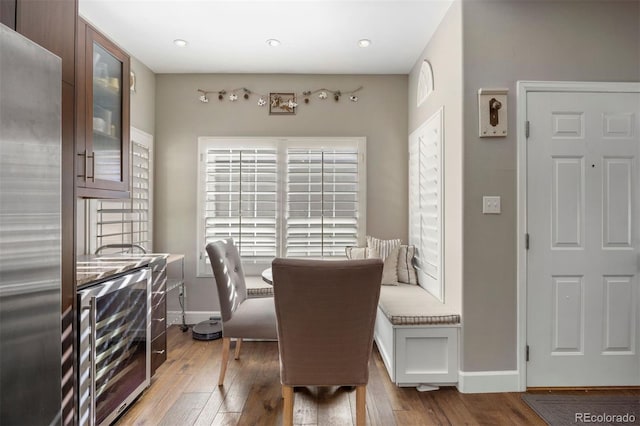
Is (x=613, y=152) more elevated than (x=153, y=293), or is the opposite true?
(x=613, y=152)

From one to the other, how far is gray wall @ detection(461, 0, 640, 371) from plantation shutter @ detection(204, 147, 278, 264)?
2.04m

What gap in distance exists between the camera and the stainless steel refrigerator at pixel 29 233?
2.92 ft

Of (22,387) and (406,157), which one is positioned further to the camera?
(406,157)

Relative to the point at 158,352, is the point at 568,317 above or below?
above

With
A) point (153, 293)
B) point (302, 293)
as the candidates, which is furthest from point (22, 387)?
point (153, 293)

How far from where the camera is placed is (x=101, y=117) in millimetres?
2180

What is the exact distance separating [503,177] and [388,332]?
1359 mm

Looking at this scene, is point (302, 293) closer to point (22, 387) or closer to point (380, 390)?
point (22, 387)

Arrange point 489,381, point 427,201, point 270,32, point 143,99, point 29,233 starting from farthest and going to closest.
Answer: point 143,99 < point 427,201 < point 270,32 < point 489,381 < point 29,233

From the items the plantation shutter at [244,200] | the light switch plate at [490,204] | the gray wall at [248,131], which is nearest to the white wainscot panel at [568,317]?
the light switch plate at [490,204]

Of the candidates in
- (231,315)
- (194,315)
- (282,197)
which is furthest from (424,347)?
(194,315)

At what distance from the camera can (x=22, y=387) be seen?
956mm

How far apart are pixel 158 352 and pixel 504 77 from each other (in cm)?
310

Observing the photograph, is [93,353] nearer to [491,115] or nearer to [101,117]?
[101,117]
